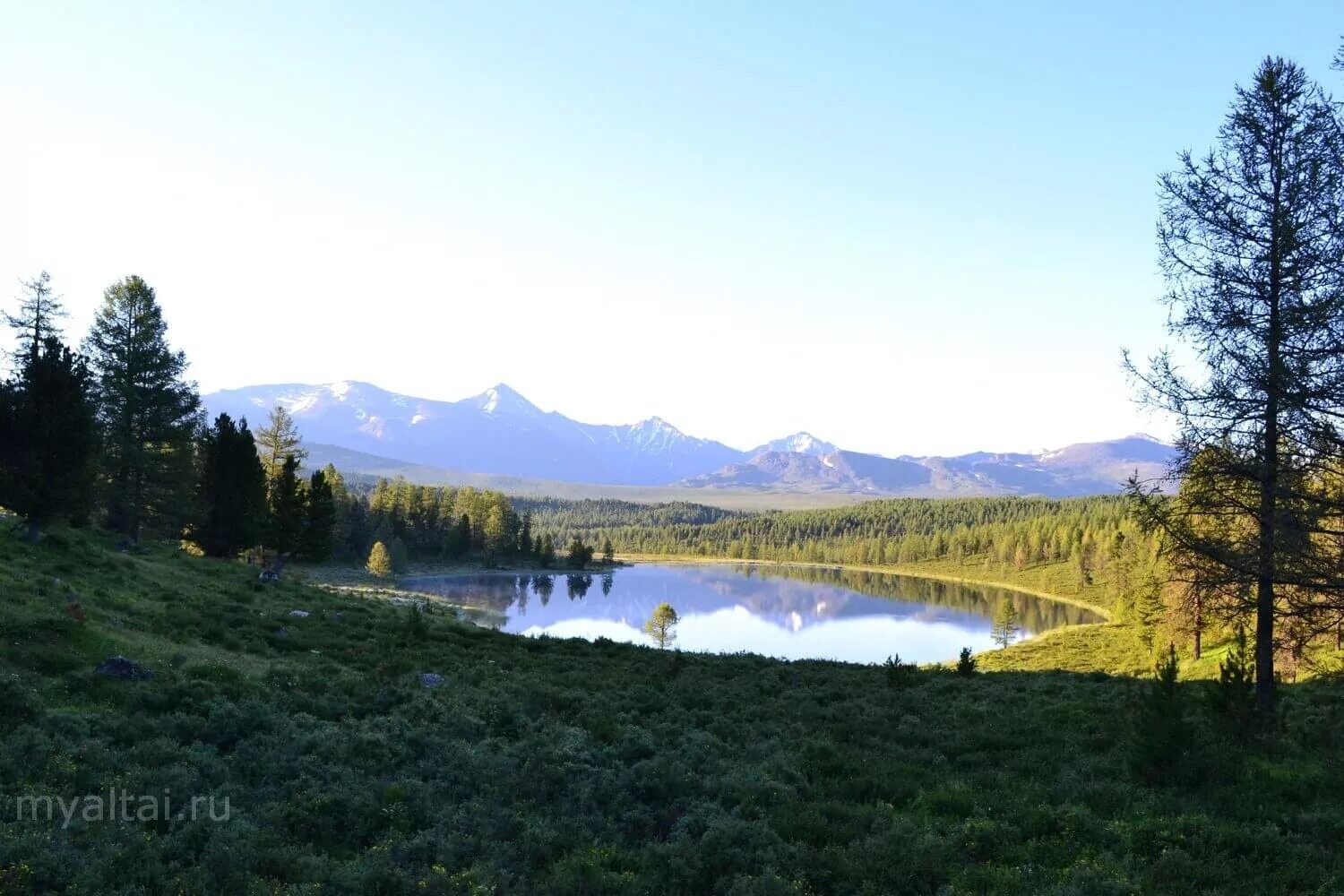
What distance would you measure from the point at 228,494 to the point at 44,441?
18.3 metres

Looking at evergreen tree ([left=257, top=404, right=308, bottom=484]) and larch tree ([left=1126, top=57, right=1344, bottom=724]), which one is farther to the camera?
evergreen tree ([left=257, top=404, right=308, bottom=484])

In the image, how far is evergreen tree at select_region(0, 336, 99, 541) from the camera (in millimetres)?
22781

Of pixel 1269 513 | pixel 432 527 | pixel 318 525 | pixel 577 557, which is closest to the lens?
pixel 1269 513

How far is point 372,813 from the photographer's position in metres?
9.38

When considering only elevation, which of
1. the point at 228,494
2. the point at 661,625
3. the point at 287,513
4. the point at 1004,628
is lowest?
the point at 1004,628

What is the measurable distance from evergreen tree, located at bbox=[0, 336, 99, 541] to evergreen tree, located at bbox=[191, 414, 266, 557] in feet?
56.0

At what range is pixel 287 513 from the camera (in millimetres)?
49969

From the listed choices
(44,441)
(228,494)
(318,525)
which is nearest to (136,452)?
(228,494)

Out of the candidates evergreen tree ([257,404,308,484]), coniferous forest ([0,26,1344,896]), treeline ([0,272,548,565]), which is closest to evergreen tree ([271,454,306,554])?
treeline ([0,272,548,565])

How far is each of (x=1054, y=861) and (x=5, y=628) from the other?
724 inches

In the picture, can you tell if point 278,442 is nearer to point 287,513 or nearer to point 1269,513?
point 287,513

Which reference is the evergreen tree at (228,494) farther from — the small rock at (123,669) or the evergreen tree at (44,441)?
the small rock at (123,669)

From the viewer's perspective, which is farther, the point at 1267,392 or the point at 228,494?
the point at 228,494

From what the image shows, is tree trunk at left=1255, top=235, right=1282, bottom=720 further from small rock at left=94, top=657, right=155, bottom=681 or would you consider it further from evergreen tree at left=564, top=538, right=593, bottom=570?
evergreen tree at left=564, top=538, right=593, bottom=570
